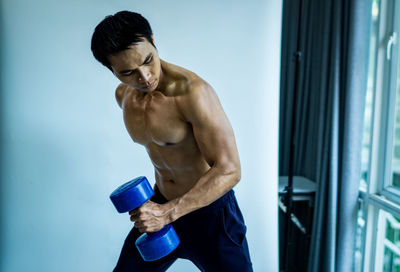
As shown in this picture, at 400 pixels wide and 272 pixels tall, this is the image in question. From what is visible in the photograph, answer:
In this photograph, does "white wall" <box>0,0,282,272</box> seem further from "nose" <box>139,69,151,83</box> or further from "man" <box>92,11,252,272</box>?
"nose" <box>139,69,151,83</box>

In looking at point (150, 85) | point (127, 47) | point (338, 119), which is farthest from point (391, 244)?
point (127, 47)

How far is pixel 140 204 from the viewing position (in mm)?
904

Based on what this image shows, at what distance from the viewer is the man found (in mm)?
922

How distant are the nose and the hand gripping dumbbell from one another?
0.28 m

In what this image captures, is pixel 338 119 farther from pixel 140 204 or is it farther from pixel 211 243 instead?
pixel 140 204

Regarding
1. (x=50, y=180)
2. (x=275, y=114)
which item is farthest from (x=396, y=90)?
(x=50, y=180)

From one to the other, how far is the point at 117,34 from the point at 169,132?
331 mm

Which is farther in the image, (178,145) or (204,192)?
(178,145)

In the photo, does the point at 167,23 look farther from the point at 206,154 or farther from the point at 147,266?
the point at 147,266

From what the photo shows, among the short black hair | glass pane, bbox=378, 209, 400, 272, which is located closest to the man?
the short black hair

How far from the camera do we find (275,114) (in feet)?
5.55

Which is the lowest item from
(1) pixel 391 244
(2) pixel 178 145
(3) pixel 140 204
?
(1) pixel 391 244

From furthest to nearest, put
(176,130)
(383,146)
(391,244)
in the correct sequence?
(391,244), (383,146), (176,130)

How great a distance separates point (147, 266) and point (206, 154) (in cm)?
49
